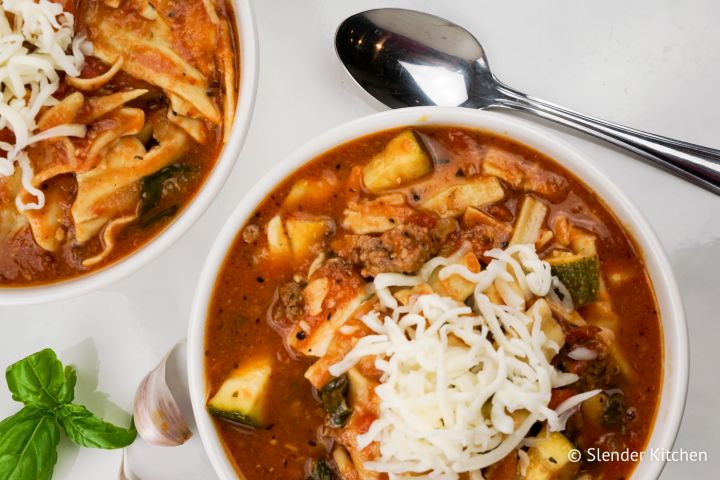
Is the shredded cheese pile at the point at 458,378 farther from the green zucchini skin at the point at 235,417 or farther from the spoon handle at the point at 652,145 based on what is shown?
the spoon handle at the point at 652,145

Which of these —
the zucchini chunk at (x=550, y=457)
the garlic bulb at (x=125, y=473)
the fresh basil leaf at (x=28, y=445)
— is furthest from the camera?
the garlic bulb at (x=125, y=473)

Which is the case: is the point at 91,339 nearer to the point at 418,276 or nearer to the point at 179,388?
the point at 179,388

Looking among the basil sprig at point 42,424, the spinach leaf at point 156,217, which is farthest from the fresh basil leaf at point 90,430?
the spinach leaf at point 156,217

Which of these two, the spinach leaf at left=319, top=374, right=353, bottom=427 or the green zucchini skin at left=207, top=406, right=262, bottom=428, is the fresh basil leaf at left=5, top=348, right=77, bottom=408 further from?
the spinach leaf at left=319, top=374, right=353, bottom=427

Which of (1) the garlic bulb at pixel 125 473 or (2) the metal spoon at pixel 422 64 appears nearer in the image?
(2) the metal spoon at pixel 422 64

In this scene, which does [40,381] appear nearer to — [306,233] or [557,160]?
[306,233]

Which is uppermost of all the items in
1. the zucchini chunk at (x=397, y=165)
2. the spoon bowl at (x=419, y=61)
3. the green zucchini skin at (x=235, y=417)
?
the spoon bowl at (x=419, y=61)

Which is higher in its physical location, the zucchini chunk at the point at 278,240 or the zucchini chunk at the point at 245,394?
the zucchini chunk at the point at 278,240

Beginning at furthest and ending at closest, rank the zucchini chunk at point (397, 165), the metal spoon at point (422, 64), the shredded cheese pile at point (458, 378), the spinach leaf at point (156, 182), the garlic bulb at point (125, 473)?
the garlic bulb at point (125, 473)
the metal spoon at point (422, 64)
the spinach leaf at point (156, 182)
the zucchini chunk at point (397, 165)
the shredded cheese pile at point (458, 378)

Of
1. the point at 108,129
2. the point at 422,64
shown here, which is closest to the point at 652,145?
the point at 422,64
